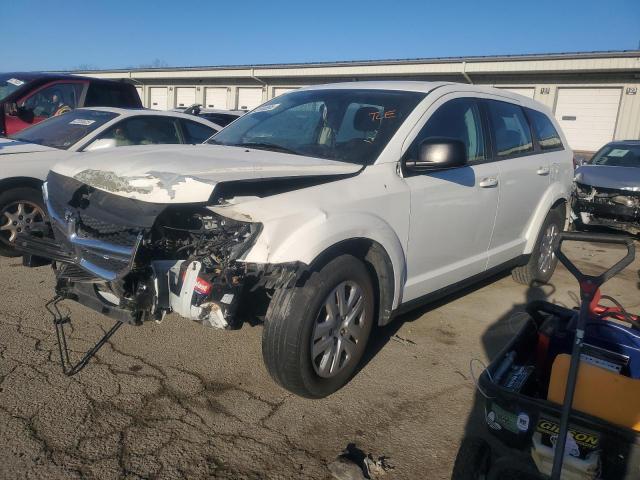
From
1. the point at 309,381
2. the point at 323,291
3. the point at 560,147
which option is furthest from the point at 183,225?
the point at 560,147

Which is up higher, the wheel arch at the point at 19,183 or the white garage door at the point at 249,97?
the white garage door at the point at 249,97

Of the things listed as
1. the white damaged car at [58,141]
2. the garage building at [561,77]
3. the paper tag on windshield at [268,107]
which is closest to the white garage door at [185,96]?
the garage building at [561,77]

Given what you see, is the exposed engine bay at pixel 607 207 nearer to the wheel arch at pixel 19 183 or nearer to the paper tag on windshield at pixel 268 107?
the paper tag on windshield at pixel 268 107

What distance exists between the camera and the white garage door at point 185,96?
29.2 meters

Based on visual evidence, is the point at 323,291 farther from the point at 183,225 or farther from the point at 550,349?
the point at 550,349

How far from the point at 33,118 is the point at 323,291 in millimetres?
5897

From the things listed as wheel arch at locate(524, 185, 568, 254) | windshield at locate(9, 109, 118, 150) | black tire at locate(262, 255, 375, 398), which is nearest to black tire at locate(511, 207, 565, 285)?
wheel arch at locate(524, 185, 568, 254)

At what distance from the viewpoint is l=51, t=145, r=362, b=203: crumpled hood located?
265cm

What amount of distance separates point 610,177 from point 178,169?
7.81m

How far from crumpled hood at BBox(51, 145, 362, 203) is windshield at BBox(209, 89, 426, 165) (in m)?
0.24

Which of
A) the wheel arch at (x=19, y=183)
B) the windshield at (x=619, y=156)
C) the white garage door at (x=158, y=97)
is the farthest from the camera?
the white garage door at (x=158, y=97)

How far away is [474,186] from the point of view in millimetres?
3975

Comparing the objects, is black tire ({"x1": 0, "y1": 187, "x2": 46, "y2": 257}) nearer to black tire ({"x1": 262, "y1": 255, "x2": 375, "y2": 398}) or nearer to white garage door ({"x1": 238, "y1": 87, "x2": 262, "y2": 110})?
black tire ({"x1": 262, "y1": 255, "x2": 375, "y2": 398})

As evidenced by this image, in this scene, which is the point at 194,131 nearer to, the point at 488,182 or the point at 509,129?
the point at 509,129
